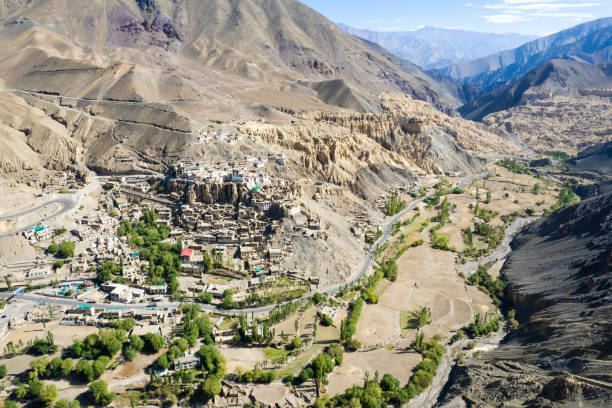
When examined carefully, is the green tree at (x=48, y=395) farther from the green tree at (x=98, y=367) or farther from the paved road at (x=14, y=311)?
the paved road at (x=14, y=311)

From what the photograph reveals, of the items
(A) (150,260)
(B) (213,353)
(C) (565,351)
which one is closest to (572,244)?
(C) (565,351)

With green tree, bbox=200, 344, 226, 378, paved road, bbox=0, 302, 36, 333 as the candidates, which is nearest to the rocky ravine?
green tree, bbox=200, 344, 226, 378

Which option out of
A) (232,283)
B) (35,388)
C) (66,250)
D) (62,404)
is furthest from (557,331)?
(66,250)

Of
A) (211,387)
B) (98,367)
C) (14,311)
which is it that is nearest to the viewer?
(211,387)

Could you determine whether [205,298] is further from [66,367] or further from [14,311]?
[14,311]

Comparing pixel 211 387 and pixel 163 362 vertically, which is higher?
pixel 163 362

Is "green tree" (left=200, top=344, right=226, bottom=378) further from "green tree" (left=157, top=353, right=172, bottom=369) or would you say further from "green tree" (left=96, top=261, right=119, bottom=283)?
"green tree" (left=96, top=261, right=119, bottom=283)

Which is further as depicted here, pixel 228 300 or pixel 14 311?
pixel 228 300
